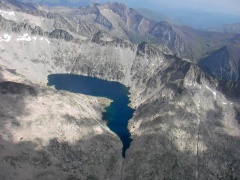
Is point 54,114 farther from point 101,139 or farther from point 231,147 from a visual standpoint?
point 231,147

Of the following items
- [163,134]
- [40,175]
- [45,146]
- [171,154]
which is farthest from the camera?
[163,134]

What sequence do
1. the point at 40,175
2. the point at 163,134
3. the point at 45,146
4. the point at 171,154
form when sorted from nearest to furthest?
the point at 40,175 → the point at 45,146 → the point at 171,154 → the point at 163,134

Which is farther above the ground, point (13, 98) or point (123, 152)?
point (13, 98)

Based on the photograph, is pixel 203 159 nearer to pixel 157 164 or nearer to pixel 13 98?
pixel 157 164

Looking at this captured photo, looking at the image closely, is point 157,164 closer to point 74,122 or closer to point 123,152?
point 123,152

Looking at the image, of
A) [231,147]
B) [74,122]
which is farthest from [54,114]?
[231,147]

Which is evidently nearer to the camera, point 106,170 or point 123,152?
point 106,170

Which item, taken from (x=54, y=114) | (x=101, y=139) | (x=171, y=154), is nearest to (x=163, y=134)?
(x=171, y=154)

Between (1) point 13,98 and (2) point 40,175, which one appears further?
(1) point 13,98
